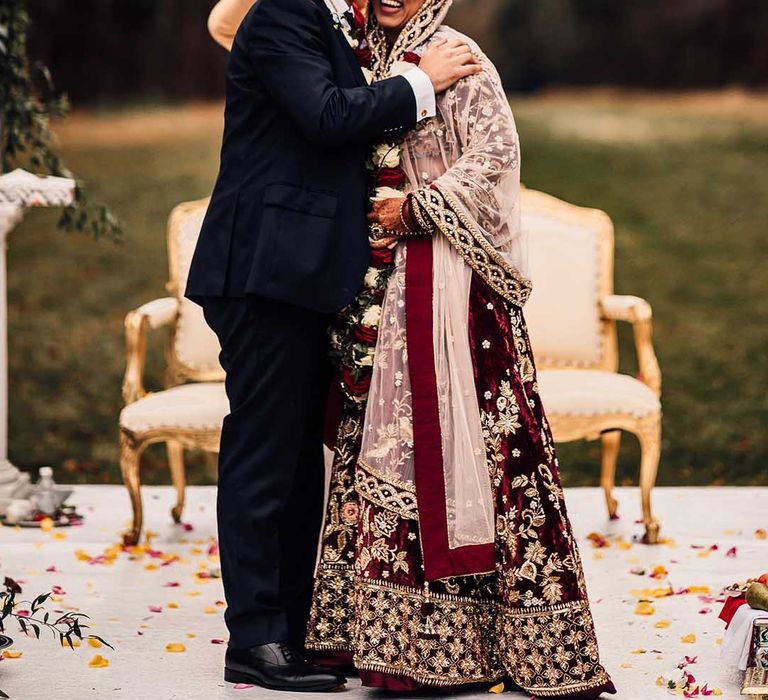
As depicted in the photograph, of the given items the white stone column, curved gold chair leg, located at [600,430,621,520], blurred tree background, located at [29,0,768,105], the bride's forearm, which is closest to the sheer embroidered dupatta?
the bride's forearm

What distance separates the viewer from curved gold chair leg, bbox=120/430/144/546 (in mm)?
4480

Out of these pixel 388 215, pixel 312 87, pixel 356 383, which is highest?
pixel 312 87

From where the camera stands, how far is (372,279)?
3.11m

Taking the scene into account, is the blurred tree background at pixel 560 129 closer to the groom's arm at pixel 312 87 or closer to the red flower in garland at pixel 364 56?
the red flower in garland at pixel 364 56

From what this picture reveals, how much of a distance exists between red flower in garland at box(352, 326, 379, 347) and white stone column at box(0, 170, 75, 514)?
1.99 m

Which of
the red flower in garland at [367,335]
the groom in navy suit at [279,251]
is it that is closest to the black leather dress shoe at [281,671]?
the groom in navy suit at [279,251]

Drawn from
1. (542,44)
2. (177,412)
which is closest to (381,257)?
(177,412)

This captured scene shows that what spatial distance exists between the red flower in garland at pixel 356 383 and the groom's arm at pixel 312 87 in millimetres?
550

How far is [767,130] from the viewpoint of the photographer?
8680 mm

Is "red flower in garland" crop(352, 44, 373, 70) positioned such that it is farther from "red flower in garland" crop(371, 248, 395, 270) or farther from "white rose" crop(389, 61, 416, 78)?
"red flower in garland" crop(371, 248, 395, 270)

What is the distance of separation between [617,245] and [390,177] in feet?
18.9

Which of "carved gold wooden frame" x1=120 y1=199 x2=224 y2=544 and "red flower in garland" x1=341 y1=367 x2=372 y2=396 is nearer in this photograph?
"red flower in garland" x1=341 y1=367 x2=372 y2=396

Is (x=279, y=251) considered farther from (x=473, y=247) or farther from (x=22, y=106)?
(x=22, y=106)

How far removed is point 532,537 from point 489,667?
328 mm
